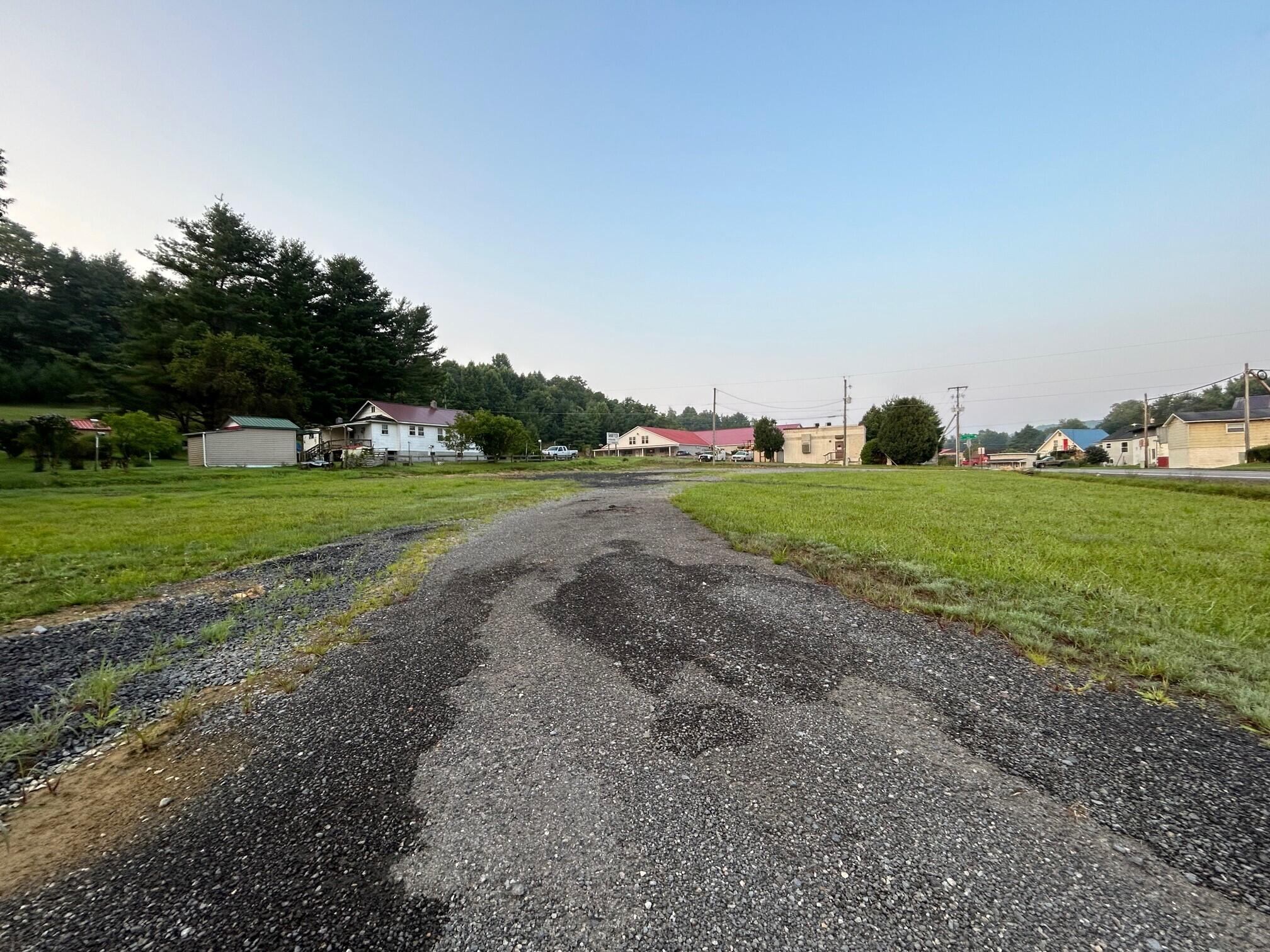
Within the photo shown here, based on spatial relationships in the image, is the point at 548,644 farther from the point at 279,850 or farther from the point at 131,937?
the point at 131,937

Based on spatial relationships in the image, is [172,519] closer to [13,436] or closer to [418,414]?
[13,436]

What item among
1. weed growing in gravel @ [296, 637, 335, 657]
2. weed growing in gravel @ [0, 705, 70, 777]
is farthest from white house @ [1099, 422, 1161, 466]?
weed growing in gravel @ [0, 705, 70, 777]

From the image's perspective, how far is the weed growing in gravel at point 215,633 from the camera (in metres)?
4.08

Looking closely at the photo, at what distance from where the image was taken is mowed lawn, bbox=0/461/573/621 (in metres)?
5.65

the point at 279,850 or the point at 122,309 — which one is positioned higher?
the point at 122,309

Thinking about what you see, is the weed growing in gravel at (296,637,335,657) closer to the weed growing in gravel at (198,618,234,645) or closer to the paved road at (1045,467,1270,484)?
the weed growing in gravel at (198,618,234,645)

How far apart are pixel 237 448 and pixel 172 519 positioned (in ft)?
85.2

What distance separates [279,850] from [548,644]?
6.97 ft

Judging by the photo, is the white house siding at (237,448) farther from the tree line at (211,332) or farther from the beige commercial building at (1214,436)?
the beige commercial building at (1214,436)

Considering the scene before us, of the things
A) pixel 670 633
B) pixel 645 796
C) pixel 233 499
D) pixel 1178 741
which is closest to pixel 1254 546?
pixel 1178 741

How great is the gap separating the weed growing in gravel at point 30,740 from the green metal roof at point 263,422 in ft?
115

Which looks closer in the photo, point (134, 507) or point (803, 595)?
point (803, 595)

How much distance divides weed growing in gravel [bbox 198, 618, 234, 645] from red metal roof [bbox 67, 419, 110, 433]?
104ft

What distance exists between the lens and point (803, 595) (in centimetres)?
495
